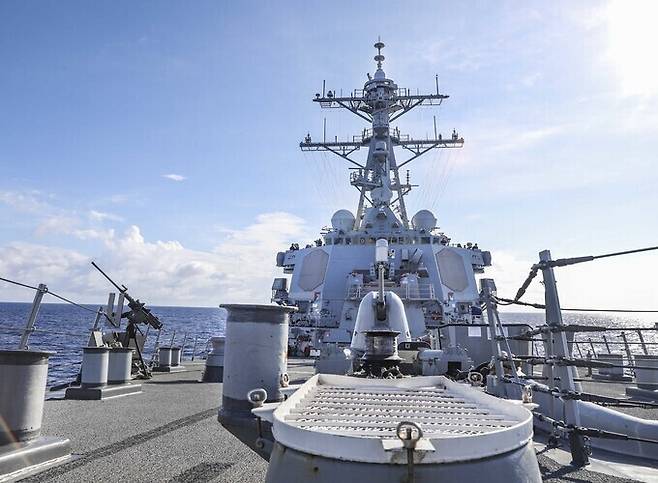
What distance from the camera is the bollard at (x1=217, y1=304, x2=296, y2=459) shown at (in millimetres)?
3465

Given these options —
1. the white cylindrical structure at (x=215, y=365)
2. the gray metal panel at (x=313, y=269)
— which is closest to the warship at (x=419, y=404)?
the white cylindrical structure at (x=215, y=365)

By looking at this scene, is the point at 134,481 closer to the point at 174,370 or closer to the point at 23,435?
the point at 23,435

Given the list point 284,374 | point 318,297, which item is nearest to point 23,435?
point 284,374

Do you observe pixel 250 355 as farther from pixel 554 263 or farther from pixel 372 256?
pixel 372 256

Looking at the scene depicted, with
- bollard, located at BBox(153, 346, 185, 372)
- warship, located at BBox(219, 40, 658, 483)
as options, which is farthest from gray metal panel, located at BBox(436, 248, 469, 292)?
bollard, located at BBox(153, 346, 185, 372)

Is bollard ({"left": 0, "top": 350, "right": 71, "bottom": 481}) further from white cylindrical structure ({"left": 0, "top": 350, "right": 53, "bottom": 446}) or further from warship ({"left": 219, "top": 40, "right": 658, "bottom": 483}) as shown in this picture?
warship ({"left": 219, "top": 40, "right": 658, "bottom": 483})

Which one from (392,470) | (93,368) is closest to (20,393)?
(392,470)

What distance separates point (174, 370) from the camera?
13.6 m

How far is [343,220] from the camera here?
24438mm

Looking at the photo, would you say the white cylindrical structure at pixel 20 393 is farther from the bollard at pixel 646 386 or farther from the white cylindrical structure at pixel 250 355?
the bollard at pixel 646 386

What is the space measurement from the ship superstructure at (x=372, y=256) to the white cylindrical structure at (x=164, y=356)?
7129mm

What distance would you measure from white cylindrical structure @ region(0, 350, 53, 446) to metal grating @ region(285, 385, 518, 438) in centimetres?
262

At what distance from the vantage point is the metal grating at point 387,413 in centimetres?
209

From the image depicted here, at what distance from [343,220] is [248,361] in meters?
21.1
